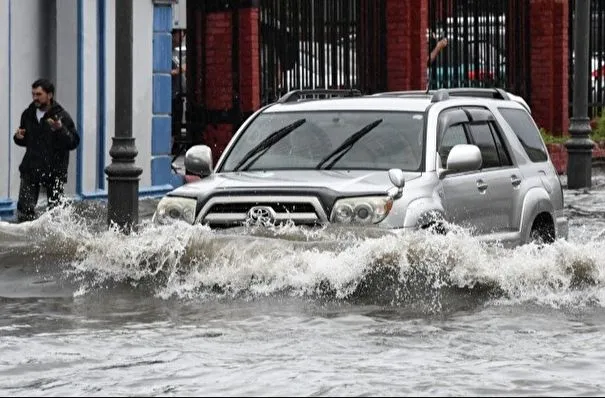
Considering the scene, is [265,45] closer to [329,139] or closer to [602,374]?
[329,139]

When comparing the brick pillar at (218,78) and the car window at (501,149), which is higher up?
the brick pillar at (218,78)

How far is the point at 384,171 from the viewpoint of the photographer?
43.6 ft

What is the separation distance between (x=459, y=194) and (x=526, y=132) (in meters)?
2.17

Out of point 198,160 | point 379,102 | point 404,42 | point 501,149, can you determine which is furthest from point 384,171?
point 404,42

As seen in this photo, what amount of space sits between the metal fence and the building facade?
14124mm

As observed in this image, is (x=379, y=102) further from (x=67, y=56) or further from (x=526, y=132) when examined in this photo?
(x=67, y=56)

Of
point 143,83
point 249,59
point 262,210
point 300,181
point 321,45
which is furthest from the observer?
point 321,45

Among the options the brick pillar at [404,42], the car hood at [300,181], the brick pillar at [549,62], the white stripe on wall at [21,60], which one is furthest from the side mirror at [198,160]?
the brick pillar at [549,62]

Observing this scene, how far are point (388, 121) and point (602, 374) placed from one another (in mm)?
4862

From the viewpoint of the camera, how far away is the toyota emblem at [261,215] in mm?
12734

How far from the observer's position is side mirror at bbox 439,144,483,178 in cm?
1320

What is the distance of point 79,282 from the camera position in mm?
13500

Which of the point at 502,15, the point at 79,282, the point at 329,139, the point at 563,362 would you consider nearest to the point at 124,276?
→ the point at 79,282

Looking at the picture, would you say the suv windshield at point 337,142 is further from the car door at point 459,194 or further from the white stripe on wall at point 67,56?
the white stripe on wall at point 67,56
